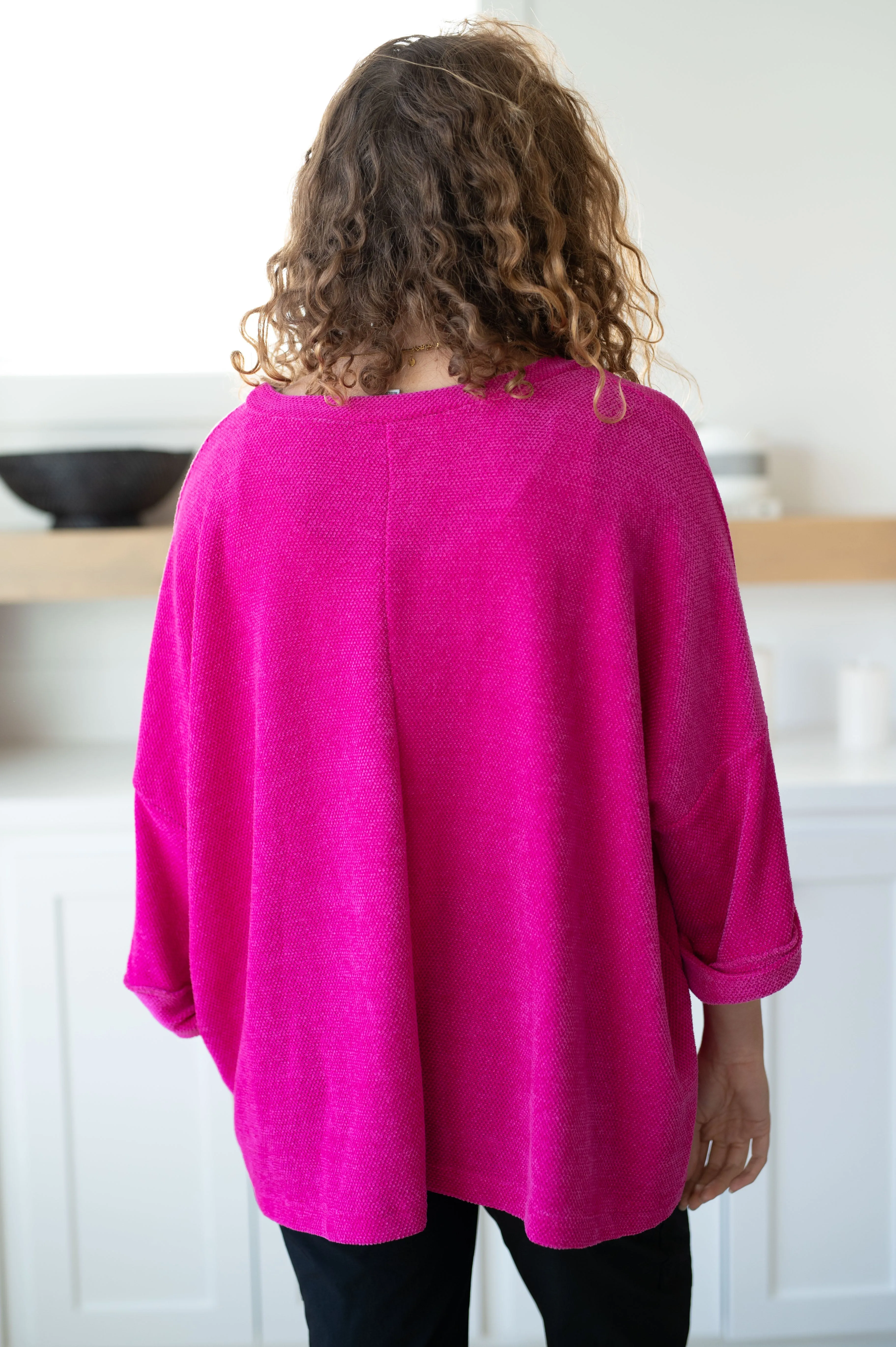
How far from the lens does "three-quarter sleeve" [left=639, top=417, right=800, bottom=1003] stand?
70 centimetres

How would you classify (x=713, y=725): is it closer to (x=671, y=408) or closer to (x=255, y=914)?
(x=671, y=408)

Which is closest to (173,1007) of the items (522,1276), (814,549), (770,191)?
(522,1276)

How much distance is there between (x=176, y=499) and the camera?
1.93 meters

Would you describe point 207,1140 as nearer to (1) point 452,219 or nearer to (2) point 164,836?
(2) point 164,836

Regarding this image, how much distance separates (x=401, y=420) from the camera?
0.67 metres

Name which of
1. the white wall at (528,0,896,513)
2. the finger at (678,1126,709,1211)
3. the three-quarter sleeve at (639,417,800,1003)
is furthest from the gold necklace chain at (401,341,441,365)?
the white wall at (528,0,896,513)

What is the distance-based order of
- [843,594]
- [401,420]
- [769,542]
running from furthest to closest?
[843,594]
[769,542]
[401,420]

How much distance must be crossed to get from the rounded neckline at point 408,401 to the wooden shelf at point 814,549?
3.35 ft

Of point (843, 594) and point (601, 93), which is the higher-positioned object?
point (601, 93)

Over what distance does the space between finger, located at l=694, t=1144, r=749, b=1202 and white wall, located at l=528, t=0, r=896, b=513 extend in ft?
4.13

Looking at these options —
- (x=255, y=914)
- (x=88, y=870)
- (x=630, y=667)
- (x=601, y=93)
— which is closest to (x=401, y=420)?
(x=630, y=667)

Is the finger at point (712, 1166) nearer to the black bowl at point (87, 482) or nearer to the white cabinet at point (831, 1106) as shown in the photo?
the white cabinet at point (831, 1106)

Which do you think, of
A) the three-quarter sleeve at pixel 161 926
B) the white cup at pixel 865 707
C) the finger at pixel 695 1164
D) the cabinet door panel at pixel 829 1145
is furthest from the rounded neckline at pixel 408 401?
the white cup at pixel 865 707

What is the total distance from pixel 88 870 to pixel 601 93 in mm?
1440
